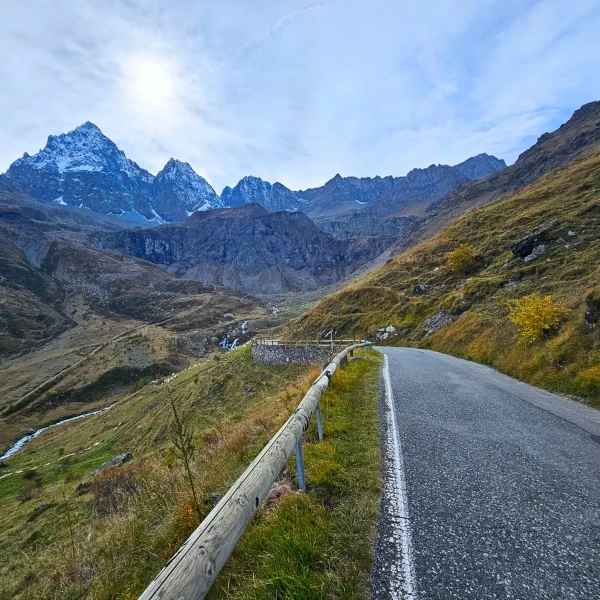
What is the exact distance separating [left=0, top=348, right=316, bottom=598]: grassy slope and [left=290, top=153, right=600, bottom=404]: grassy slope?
9434mm

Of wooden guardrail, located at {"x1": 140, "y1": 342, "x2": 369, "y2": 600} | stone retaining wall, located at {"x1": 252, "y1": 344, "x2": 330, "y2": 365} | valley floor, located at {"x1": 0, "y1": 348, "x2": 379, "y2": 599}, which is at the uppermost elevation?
wooden guardrail, located at {"x1": 140, "y1": 342, "x2": 369, "y2": 600}

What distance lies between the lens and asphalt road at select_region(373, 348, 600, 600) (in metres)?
3.17

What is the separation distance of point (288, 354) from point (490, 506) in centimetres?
3693

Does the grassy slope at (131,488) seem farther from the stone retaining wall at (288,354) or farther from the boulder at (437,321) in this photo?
the boulder at (437,321)

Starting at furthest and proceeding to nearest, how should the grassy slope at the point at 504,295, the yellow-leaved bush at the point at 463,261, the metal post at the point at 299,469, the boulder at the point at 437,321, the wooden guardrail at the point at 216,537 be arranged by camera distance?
the yellow-leaved bush at the point at 463,261
the boulder at the point at 437,321
the grassy slope at the point at 504,295
the metal post at the point at 299,469
the wooden guardrail at the point at 216,537

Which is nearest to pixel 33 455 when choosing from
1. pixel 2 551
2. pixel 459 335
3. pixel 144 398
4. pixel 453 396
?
pixel 144 398

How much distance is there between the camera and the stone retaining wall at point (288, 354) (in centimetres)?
3475

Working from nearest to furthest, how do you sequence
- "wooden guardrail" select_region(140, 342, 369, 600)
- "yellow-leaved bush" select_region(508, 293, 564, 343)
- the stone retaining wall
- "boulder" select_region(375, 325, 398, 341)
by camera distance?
"wooden guardrail" select_region(140, 342, 369, 600), "yellow-leaved bush" select_region(508, 293, 564, 343), the stone retaining wall, "boulder" select_region(375, 325, 398, 341)

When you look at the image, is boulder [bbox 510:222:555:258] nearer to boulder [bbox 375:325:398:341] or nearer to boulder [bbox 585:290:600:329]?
boulder [bbox 375:325:398:341]

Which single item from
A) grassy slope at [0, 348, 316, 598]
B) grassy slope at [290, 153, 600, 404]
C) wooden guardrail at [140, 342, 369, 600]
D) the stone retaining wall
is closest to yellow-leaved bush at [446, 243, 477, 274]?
grassy slope at [290, 153, 600, 404]

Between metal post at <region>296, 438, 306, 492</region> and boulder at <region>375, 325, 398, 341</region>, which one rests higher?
metal post at <region>296, 438, 306, 492</region>

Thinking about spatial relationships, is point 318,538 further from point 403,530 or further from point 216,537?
point 216,537

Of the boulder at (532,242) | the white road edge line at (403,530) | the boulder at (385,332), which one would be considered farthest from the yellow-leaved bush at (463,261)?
the white road edge line at (403,530)

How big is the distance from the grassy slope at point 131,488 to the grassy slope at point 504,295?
9434mm
